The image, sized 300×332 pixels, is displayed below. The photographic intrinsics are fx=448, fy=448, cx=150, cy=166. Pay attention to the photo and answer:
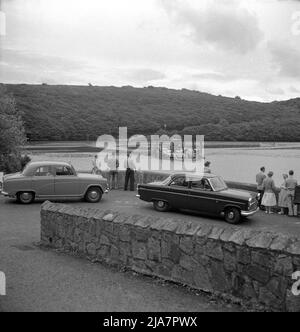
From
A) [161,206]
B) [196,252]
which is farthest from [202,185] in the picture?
[196,252]

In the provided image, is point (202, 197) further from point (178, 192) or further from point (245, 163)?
point (245, 163)

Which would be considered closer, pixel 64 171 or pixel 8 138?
pixel 64 171

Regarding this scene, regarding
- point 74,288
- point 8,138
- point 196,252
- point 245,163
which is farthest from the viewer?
point 245,163

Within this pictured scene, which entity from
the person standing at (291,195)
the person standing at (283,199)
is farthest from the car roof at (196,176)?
the person standing at (291,195)

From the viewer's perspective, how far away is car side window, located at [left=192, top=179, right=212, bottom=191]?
14.5m

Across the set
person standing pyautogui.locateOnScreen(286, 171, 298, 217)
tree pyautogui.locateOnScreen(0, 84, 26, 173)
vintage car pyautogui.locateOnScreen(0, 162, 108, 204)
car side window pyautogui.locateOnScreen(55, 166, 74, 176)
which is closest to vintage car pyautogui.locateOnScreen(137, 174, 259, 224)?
person standing pyautogui.locateOnScreen(286, 171, 298, 217)

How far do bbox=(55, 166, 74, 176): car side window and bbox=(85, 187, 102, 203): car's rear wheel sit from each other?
0.99m

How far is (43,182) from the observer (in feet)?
54.8

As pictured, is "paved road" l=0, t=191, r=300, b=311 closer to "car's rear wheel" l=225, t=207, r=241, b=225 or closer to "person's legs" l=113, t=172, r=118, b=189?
"car's rear wheel" l=225, t=207, r=241, b=225

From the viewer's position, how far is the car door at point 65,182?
1684 cm

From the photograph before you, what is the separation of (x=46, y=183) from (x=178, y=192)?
17.0 ft

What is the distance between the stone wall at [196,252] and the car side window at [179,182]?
5.88m

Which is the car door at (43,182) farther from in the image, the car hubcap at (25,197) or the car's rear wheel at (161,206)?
the car's rear wheel at (161,206)

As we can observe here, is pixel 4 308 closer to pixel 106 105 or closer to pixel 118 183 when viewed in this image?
pixel 118 183
